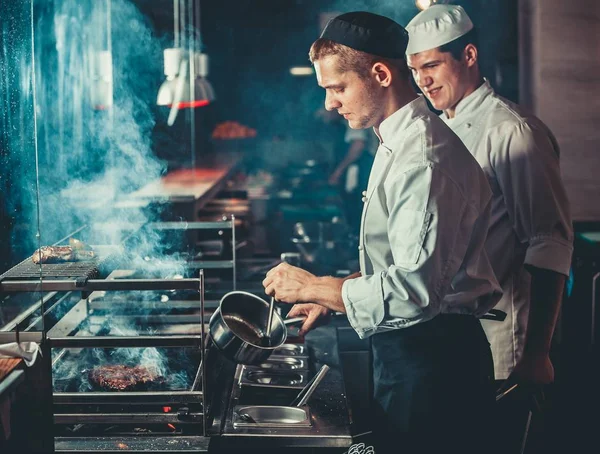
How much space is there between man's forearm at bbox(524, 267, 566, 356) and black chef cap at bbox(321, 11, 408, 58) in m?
0.97

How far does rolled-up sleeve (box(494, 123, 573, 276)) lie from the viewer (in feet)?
8.26

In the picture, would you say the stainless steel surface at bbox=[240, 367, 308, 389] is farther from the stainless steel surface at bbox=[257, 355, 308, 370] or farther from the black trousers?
the black trousers

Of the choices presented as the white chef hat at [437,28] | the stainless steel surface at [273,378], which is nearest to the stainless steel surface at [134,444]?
the stainless steel surface at [273,378]

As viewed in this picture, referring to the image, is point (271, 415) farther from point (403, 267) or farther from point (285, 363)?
point (403, 267)

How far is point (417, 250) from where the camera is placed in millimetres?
1922

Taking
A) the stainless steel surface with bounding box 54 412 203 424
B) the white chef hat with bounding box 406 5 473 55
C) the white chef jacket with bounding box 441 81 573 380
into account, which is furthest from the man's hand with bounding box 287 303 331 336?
the white chef hat with bounding box 406 5 473 55

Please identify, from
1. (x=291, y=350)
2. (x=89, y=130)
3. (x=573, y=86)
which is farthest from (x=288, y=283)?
(x=573, y=86)

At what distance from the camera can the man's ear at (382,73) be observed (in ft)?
6.84

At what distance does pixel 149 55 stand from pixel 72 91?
1999 mm

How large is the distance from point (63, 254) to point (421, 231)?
1.41 m

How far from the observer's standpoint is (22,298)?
2.40 metres

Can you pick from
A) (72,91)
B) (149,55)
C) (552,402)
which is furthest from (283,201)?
(552,402)

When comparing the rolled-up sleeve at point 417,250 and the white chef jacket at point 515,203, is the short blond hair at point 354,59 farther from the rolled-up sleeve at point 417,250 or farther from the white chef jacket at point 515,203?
the white chef jacket at point 515,203

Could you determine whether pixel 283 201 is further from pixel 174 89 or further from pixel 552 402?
pixel 552 402
